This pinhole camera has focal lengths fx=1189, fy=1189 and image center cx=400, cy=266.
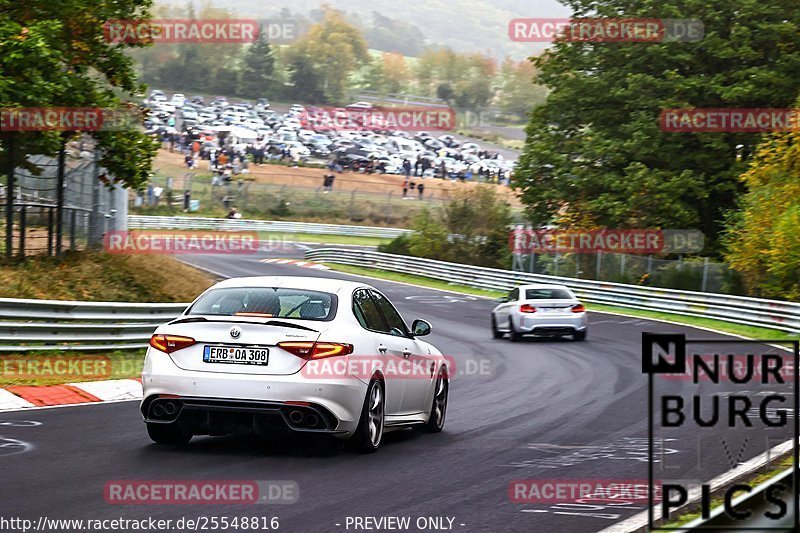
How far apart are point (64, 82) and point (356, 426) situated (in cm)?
1362

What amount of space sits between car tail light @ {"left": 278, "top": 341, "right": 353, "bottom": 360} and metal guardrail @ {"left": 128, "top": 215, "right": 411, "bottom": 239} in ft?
189

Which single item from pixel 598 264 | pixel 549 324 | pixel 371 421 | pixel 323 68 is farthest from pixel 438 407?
pixel 323 68

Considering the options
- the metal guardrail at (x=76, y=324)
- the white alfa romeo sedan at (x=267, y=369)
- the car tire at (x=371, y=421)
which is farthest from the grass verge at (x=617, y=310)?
the white alfa romeo sedan at (x=267, y=369)

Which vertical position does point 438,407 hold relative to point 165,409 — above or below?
below

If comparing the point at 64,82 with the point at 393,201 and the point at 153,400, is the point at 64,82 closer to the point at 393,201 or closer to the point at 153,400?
the point at 153,400

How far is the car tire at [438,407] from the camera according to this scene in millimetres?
11953

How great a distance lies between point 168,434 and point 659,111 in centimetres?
3738

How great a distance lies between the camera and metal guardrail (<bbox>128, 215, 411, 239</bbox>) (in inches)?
2692

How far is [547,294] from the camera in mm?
27625

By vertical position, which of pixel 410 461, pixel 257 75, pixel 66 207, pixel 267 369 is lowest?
pixel 410 461

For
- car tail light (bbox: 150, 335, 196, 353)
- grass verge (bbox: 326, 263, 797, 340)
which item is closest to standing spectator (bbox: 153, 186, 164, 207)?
grass verge (bbox: 326, 263, 797, 340)

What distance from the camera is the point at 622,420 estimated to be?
13.3 meters

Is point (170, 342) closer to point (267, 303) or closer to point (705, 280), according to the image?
point (267, 303)

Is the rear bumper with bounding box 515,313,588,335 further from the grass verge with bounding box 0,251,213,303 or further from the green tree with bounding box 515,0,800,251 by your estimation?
the green tree with bounding box 515,0,800,251
